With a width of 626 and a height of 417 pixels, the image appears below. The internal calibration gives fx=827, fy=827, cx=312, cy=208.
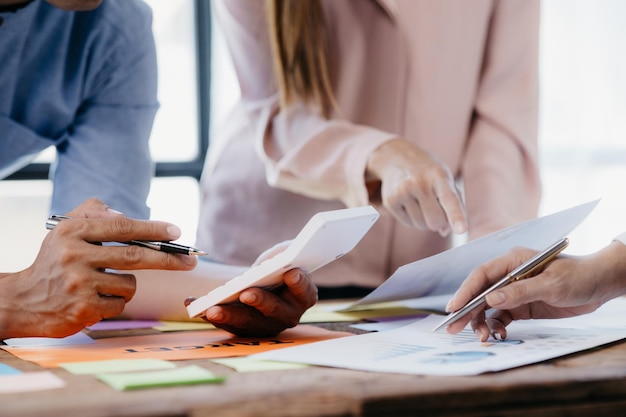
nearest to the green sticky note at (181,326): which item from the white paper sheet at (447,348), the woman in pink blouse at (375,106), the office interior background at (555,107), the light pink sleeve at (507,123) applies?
the white paper sheet at (447,348)

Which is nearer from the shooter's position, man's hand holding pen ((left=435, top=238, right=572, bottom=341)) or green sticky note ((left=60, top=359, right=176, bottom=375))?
green sticky note ((left=60, top=359, right=176, bottom=375))

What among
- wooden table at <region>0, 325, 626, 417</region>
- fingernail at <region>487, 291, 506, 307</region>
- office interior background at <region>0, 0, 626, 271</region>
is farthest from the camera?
office interior background at <region>0, 0, 626, 271</region>

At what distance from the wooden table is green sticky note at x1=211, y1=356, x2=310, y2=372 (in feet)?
0.05

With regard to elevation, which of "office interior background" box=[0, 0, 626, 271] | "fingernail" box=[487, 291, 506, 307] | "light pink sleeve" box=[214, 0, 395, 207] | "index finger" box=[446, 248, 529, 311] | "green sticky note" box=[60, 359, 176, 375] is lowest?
"green sticky note" box=[60, 359, 176, 375]

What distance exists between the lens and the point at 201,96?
3.08 meters

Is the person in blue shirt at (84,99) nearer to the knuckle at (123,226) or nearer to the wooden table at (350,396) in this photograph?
the knuckle at (123,226)

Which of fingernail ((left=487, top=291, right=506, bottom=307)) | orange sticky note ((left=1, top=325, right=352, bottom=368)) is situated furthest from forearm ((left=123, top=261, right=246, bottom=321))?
fingernail ((left=487, top=291, right=506, bottom=307))

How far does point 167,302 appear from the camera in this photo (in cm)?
108

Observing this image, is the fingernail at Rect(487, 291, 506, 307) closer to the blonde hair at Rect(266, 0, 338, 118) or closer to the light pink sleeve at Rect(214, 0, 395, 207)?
the light pink sleeve at Rect(214, 0, 395, 207)

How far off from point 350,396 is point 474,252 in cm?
39

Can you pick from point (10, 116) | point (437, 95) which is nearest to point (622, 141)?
point (437, 95)

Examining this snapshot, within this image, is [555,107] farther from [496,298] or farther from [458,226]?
[496,298]

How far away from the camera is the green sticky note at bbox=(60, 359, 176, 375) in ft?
2.22

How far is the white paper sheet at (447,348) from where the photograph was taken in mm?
672
